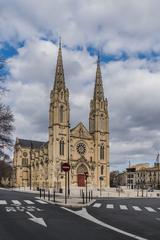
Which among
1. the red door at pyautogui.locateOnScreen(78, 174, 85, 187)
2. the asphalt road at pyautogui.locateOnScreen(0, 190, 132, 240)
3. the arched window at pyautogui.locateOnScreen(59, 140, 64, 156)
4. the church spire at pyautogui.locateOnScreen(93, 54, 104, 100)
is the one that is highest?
the church spire at pyautogui.locateOnScreen(93, 54, 104, 100)

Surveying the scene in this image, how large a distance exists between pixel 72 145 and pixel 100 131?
915cm

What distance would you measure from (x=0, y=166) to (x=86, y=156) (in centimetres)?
5808

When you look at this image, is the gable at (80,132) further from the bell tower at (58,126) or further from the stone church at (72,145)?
the bell tower at (58,126)

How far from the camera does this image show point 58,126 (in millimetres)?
107812

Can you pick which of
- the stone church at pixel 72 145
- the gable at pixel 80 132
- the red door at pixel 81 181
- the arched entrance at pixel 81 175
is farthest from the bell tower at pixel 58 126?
the red door at pixel 81 181

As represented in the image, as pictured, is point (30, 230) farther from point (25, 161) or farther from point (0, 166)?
point (25, 161)

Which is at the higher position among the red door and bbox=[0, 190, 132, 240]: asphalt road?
the red door

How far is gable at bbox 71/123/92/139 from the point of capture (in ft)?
370

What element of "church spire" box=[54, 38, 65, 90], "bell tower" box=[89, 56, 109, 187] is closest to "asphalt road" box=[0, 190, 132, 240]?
"bell tower" box=[89, 56, 109, 187]

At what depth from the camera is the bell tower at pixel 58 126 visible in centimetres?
10487

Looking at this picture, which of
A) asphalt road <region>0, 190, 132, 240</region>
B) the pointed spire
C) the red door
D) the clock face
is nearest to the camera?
asphalt road <region>0, 190, 132, 240</region>

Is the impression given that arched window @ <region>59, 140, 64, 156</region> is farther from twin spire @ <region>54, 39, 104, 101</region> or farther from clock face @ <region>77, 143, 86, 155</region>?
twin spire @ <region>54, 39, 104, 101</region>

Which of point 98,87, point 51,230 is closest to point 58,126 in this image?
point 98,87

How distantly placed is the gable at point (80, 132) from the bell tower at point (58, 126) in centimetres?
392
